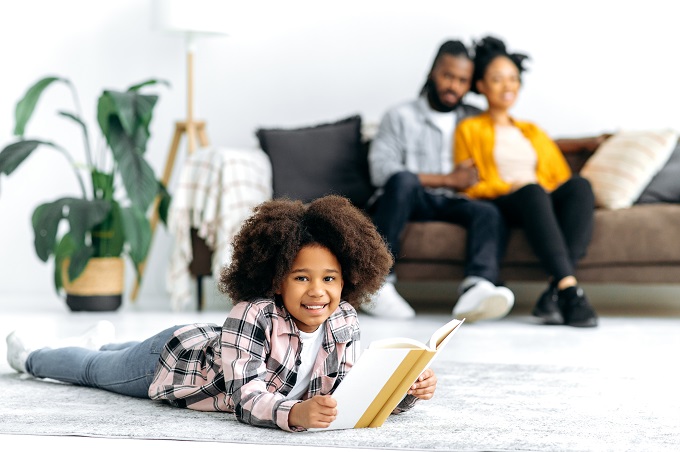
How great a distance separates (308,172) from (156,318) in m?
0.89

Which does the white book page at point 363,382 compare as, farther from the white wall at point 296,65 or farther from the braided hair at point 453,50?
the white wall at point 296,65

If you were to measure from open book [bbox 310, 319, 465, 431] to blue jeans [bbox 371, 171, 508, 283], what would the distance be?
6.47 ft

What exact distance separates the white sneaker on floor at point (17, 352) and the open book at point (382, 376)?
0.86 m

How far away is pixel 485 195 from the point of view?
3.79m

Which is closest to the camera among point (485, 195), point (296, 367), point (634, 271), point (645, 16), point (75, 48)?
point (296, 367)

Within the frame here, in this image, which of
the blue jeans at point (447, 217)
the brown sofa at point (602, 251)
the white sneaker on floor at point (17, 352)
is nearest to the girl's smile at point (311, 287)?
the white sneaker on floor at point (17, 352)

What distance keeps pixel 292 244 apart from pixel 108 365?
56 centimetres

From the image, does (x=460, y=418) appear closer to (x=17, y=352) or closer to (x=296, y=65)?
(x=17, y=352)

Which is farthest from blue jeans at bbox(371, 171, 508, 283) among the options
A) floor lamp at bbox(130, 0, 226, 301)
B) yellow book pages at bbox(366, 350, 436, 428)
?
yellow book pages at bbox(366, 350, 436, 428)

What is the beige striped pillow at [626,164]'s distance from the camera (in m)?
3.79

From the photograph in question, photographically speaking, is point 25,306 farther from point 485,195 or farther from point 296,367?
point 296,367

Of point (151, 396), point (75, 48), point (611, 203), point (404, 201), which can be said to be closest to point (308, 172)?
point (404, 201)

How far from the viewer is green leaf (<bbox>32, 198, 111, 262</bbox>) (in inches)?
145

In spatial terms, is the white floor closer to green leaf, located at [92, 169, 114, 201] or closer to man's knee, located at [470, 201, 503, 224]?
man's knee, located at [470, 201, 503, 224]
